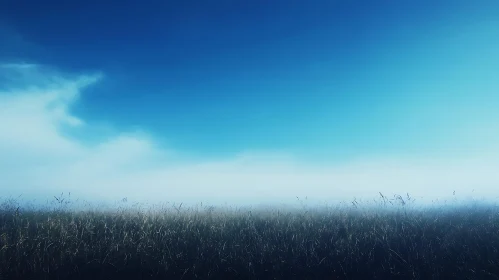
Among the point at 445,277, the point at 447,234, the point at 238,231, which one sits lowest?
the point at 445,277

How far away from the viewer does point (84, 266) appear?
606 centimetres

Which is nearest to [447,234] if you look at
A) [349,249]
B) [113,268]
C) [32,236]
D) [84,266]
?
[349,249]

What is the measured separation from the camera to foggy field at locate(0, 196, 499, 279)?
596cm

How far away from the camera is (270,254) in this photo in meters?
6.57

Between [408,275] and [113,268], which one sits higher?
[113,268]

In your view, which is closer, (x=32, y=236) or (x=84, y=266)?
(x=84, y=266)

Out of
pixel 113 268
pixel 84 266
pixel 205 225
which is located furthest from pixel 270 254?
pixel 84 266

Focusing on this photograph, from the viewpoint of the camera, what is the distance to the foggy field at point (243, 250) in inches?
235

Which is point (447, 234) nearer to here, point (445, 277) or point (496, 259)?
point (496, 259)

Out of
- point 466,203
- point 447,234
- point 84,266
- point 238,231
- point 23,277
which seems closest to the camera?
point 23,277

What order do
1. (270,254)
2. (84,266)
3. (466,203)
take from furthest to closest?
(466,203)
(270,254)
(84,266)

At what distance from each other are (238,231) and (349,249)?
2.81 meters

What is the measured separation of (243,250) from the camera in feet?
22.1

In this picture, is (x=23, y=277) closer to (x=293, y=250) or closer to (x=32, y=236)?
(x=32, y=236)
